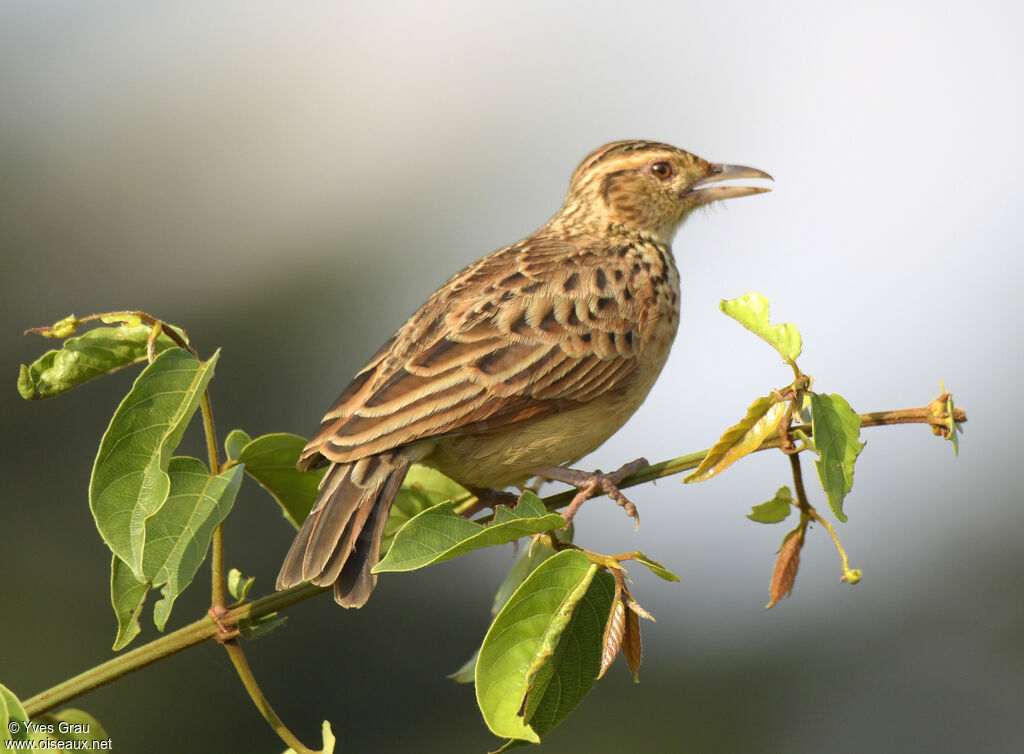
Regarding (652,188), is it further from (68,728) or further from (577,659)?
(68,728)

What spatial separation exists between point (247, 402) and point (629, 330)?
8.60 meters

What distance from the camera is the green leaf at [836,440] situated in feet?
8.45

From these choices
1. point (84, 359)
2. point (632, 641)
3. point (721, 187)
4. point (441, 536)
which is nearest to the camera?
point (441, 536)

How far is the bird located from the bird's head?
13 cm

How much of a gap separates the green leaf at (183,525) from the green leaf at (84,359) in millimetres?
390

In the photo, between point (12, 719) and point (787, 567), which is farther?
point (787, 567)

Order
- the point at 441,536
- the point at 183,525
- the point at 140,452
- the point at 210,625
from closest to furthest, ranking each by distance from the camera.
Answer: the point at 441,536 < the point at 140,452 < the point at 183,525 < the point at 210,625

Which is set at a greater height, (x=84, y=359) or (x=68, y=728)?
(x=84, y=359)

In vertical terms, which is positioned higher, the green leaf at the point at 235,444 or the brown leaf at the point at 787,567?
the green leaf at the point at 235,444

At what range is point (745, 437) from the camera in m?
2.76

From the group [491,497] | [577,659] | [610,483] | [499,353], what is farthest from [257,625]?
[491,497]

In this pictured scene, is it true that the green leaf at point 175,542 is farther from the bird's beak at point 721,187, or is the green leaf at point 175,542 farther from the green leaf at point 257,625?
the bird's beak at point 721,187

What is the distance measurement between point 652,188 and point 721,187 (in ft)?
1.05

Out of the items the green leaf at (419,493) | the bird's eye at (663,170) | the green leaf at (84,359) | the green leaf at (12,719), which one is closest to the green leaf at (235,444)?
the green leaf at (84,359)
